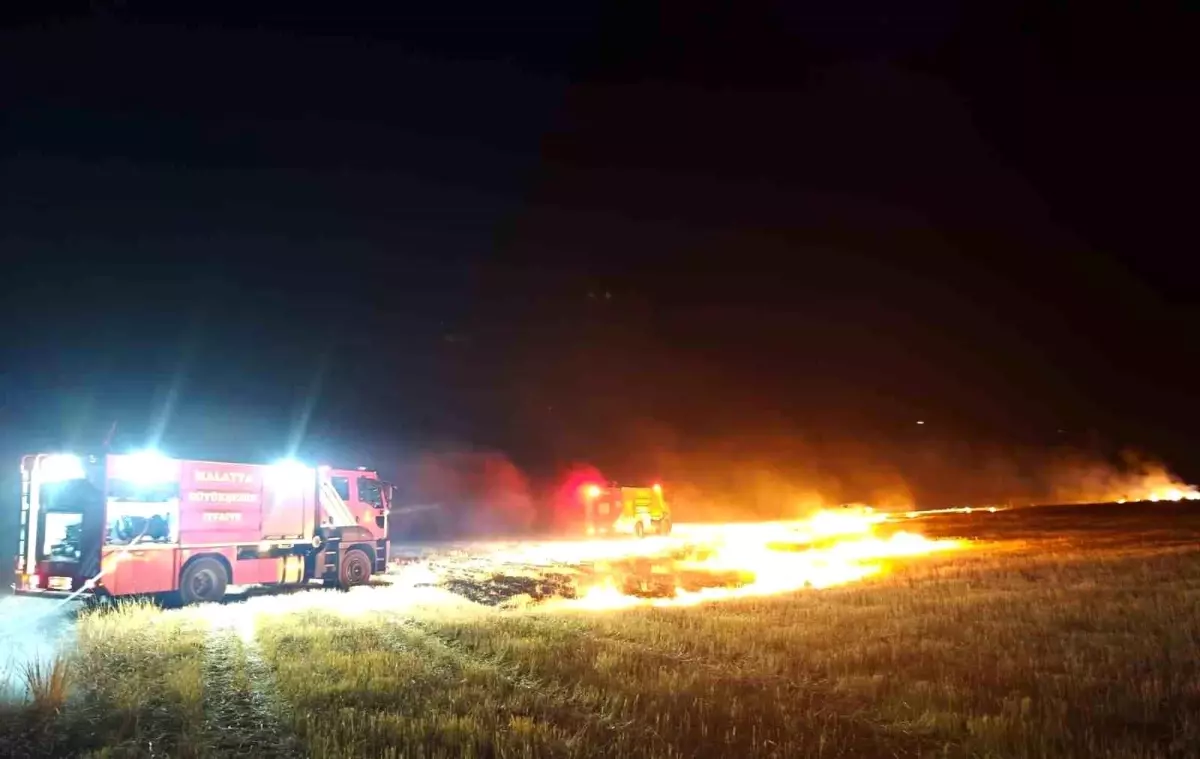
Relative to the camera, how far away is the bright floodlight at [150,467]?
18.7m

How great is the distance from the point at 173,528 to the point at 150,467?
138cm

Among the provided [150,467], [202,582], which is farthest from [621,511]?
[150,467]

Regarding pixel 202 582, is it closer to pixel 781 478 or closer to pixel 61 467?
pixel 61 467

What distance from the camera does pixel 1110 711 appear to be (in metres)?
8.92

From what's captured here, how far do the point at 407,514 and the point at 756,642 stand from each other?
38.3 m

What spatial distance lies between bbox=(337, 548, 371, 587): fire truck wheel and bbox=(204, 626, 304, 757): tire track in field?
9758 mm

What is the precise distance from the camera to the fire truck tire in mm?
19016

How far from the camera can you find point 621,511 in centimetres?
4628

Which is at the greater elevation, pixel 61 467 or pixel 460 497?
pixel 460 497

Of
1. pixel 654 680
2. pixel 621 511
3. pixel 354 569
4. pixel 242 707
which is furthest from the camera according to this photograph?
pixel 621 511

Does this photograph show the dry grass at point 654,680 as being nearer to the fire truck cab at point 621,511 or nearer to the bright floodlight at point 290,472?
the bright floodlight at point 290,472

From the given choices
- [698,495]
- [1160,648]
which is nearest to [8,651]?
[1160,648]

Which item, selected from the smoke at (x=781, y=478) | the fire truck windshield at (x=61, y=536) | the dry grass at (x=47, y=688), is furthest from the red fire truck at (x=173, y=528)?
the smoke at (x=781, y=478)

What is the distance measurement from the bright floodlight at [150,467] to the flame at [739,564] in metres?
8.80
